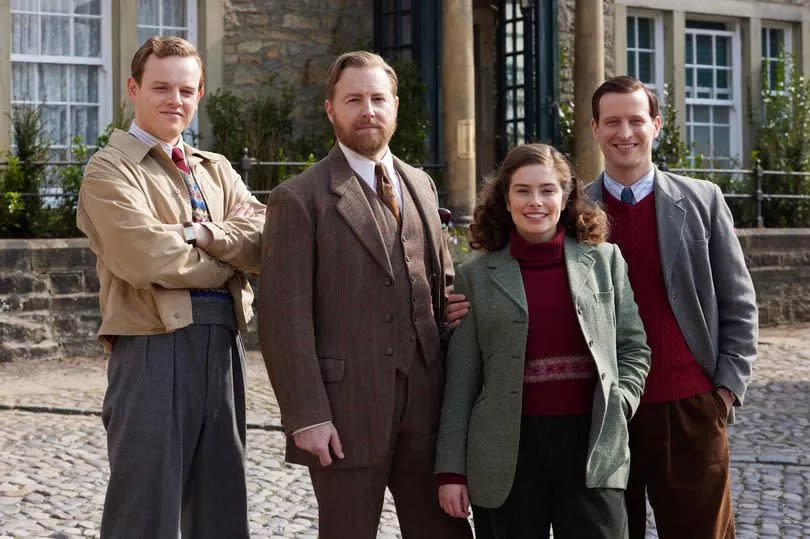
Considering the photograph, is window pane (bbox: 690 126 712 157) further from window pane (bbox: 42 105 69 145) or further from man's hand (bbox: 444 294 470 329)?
man's hand (bbox: 444 294 470 329)

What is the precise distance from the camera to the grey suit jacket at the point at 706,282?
400 cm

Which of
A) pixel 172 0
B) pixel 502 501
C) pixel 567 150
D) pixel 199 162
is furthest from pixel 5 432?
pixel 567 150

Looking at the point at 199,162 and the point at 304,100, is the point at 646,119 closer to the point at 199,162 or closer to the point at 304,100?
the point at 199,162

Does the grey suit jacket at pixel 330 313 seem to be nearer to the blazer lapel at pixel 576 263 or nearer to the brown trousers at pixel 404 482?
the brown trousers at pixel 404 482

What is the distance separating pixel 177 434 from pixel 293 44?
9478mm

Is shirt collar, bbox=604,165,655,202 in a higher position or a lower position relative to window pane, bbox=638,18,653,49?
lower

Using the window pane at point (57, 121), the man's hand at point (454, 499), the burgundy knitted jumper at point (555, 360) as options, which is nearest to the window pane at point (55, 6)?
the window pane at point (57, 121)

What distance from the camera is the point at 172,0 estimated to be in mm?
12523

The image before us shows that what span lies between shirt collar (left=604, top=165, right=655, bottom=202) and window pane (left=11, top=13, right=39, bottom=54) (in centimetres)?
879

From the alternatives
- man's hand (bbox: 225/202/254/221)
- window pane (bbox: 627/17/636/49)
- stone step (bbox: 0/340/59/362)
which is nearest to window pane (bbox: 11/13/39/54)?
stone step (bbox: 0/340/59/362)

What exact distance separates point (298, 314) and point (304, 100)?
9.48 metres

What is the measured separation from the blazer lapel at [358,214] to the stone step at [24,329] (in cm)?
660

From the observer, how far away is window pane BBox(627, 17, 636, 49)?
15773mm

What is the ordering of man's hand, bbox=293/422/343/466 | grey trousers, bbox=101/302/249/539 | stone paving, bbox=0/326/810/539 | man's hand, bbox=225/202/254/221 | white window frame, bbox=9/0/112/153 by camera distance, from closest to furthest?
man's hand, bbox=293/422/343/466, grey trousers, bbox=101/302/249/539, man's hand, bbox=225/202/254/221, stone paving, bbox=0/326/810/539, white window frame, bbox=9/0/112/153
